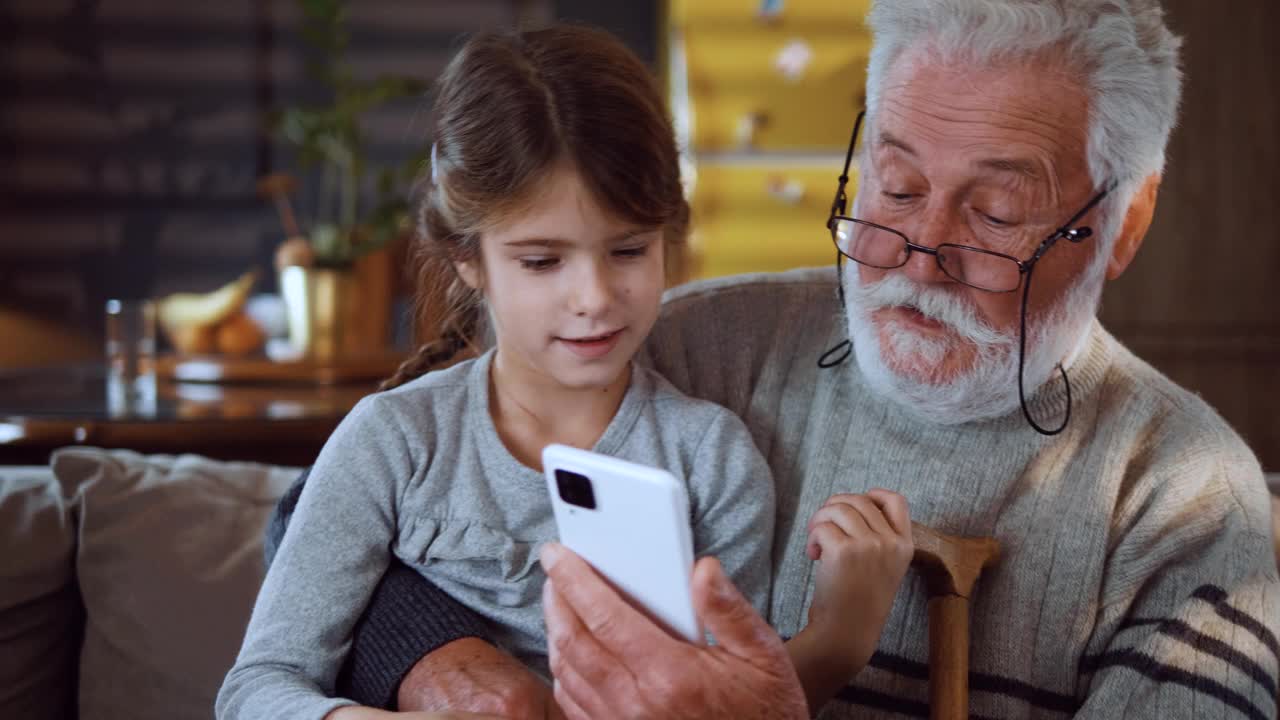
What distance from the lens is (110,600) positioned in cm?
180

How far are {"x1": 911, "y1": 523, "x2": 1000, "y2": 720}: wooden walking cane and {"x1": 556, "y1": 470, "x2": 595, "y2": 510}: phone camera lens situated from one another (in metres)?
0.45

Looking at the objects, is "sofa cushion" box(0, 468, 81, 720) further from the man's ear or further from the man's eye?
the man's ear

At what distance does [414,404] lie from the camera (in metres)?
1.33

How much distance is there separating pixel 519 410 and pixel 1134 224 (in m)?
0.78

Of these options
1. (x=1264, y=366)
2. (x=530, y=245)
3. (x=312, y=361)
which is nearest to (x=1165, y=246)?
(x=1264, y=366)

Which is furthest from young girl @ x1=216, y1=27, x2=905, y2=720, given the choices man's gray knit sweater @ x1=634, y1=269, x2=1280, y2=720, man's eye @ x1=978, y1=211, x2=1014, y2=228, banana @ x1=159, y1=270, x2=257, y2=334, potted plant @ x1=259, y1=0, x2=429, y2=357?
banana @ x1=159, y1=270, x2=257, y2=334

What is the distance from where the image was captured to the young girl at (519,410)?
4.05 ft

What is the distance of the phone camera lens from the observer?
1027 mm

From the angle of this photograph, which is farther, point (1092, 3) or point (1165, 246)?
point (1165, 246)

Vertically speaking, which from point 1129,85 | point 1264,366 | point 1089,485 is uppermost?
point 1129,85

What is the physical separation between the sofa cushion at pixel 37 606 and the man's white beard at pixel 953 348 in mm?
1162

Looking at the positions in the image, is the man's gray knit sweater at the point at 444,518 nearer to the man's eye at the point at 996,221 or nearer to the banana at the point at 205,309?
the man's eye at the point at 996,221

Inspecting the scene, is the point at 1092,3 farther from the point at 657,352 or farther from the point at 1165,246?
the point at 1165,246

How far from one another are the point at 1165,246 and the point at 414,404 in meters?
3.63
